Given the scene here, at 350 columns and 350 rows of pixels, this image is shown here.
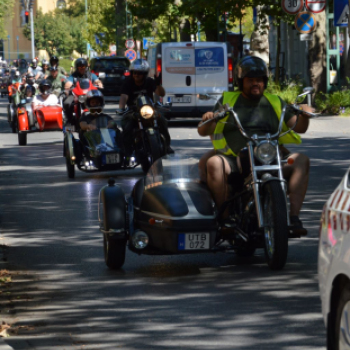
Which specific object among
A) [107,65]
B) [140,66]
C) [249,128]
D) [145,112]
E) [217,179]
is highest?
[140,66]

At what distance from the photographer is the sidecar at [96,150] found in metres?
14.4

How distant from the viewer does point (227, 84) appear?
1049 inches

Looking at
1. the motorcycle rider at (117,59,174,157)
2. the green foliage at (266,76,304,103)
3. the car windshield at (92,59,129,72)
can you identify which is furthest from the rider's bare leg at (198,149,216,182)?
the car windshield at (92,59,129,72)

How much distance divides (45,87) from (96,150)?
726 centimetres

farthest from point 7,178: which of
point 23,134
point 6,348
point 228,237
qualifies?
point 6,348

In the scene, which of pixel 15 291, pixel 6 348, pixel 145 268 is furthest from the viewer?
pixel 145 268

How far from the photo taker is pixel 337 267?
4.42m

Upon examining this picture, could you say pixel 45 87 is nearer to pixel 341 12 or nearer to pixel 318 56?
pixel 341 12

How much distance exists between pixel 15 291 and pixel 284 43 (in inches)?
1999

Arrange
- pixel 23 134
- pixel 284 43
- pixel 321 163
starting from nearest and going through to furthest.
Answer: pixel 321 163
pixel 23 134
pixel 284 43

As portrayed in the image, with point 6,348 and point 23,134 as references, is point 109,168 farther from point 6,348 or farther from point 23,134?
point 6,348

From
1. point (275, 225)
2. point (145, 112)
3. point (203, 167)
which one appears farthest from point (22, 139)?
point (275, 225)

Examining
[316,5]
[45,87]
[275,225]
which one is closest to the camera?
[275,225]

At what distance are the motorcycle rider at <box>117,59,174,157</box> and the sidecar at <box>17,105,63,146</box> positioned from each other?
6.31 m
